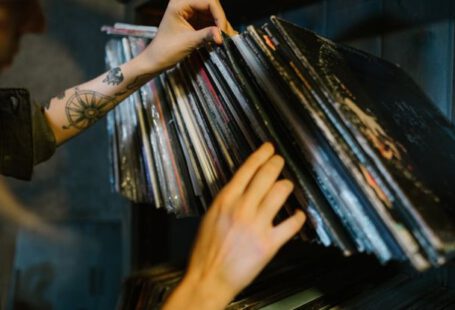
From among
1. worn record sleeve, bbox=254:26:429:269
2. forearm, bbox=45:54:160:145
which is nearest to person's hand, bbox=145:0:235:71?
forearm, bbox=45:54:160:145

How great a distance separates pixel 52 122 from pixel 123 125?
0.21 metres

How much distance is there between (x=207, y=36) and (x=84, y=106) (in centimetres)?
49

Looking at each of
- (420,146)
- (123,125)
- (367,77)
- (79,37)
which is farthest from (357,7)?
(79,37)

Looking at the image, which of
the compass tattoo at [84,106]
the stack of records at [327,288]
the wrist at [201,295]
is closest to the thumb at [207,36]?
the compass tattoo at [84,106]

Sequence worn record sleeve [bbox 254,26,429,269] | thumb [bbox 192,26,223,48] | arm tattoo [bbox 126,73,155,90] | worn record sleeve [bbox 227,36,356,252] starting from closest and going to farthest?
worn record sleeve [bbox 254,26,429,269] < worn record sleeve [bbox 227,36,356,252] < thumb [bbox 192,26,223,48] < arm tattoo [bbox 126,73,155,90]

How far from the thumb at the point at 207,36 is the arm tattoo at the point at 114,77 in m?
0.29

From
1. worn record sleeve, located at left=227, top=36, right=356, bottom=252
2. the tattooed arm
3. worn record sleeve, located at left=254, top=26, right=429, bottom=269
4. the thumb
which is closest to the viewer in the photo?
worn record sleeve, located at left=254, top=26, right=429, bottom=269

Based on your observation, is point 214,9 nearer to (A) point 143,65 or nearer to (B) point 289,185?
(A) point 143,65

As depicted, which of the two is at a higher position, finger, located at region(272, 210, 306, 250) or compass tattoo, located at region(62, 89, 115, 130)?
compass tattoo, located at region(62, 89, 115, 130)

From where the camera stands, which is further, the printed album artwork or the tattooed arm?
the tattooed arm

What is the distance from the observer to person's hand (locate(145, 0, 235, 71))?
86 cm

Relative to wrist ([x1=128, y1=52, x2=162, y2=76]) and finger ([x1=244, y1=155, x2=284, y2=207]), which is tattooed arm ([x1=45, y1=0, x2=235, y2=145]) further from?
finger ([x1=244, y1=155, x2=284, y2=207])

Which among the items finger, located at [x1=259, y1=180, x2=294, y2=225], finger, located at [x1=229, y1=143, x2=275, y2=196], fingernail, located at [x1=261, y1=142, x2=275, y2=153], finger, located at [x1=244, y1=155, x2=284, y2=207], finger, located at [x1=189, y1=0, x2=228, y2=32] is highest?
finger, located at [x1=189, y1=0, x2=228, y2=32]

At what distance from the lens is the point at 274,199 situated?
1.97ft
